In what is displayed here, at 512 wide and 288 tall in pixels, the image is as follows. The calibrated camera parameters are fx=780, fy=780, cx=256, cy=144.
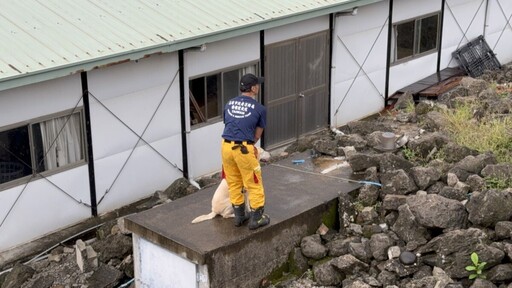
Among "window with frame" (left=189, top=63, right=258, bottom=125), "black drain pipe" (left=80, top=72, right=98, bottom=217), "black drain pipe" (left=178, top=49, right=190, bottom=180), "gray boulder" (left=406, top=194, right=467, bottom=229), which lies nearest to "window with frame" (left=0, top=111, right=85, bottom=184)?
"black drain pipe" (left=80, top=72, right=98, bottom=217)

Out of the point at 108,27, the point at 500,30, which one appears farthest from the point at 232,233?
the point at 500,30

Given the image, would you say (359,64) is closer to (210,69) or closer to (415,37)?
→ (415,37)

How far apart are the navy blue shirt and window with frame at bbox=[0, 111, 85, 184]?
11.4ft

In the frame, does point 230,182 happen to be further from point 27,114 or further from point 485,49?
point 485,49

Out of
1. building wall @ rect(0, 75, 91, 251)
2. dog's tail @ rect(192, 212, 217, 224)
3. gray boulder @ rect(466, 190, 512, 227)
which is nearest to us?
gray boulder @ rect(466, 190, 512, 227)

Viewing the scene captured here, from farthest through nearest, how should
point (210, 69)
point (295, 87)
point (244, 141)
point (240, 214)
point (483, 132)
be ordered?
point (295, 87) < point (210, 69) < point (483, 132) < point (240, 214) < point (244, 141)

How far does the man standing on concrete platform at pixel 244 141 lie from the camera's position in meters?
9.14

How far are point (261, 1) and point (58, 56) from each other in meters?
4.42

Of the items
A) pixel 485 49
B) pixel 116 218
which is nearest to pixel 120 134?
pixel 116 218

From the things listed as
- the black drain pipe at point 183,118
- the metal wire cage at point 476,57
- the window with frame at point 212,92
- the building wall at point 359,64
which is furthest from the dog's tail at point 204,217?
the metal wire cage at point 476,57

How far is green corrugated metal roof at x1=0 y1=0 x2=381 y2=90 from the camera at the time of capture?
35.5 feet

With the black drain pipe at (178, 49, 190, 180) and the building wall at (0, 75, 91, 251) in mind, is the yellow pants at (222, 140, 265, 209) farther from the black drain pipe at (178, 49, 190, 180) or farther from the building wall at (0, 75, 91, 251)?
the black drain pipe at (178, 49, 190, 180)

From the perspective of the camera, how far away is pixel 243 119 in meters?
9.15

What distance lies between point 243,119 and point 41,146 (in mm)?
3819
